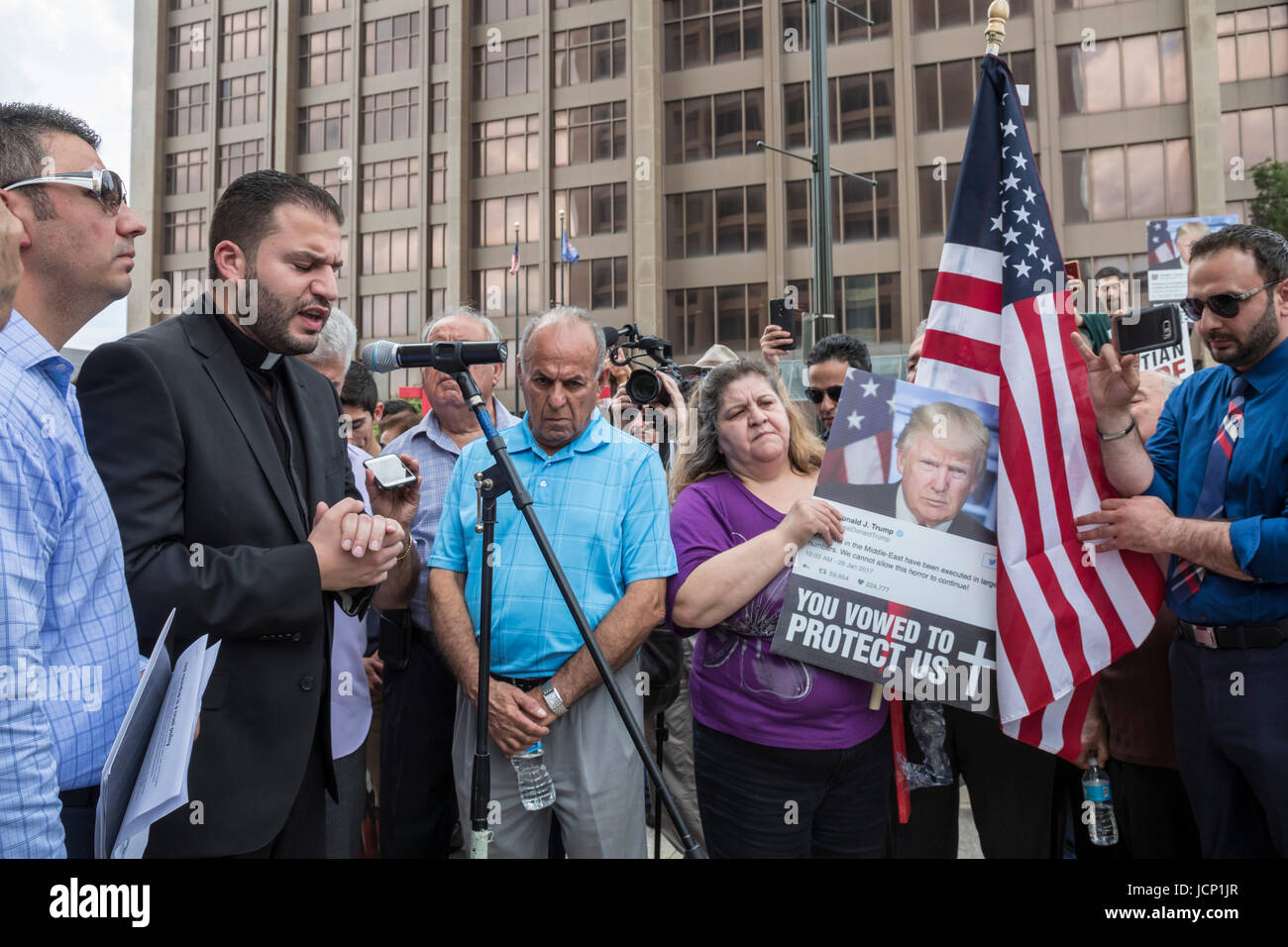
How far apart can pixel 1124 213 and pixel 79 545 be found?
32.0 m

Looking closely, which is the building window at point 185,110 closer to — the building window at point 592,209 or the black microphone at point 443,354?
the building window at point 592,209

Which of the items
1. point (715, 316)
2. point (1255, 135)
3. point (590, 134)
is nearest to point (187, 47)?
point (590, 134)

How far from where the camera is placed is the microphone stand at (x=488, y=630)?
2.24 metres

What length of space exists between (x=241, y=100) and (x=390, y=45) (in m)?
8.41

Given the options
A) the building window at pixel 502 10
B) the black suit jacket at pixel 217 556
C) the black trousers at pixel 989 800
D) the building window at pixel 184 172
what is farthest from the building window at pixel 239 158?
the black trousers at pixel 989 800

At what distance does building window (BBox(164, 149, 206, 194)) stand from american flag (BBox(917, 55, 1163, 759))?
4726 centimetres

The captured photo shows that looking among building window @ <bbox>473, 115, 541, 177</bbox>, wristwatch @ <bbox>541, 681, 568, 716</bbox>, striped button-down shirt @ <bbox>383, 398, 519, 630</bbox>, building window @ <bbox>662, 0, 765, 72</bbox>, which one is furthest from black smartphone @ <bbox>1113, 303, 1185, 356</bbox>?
building window @ <bbox>473, 115, 541, 177</bbox>

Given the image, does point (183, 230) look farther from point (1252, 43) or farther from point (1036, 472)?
point (1036, 472)

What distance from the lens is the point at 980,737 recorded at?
11.5ft

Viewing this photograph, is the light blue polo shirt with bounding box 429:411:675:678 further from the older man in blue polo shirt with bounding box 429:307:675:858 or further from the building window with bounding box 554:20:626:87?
the building window with bounding box 554:20:626:87

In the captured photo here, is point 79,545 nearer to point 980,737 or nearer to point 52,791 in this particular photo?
point 52,791

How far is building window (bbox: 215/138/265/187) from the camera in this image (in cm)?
4053
